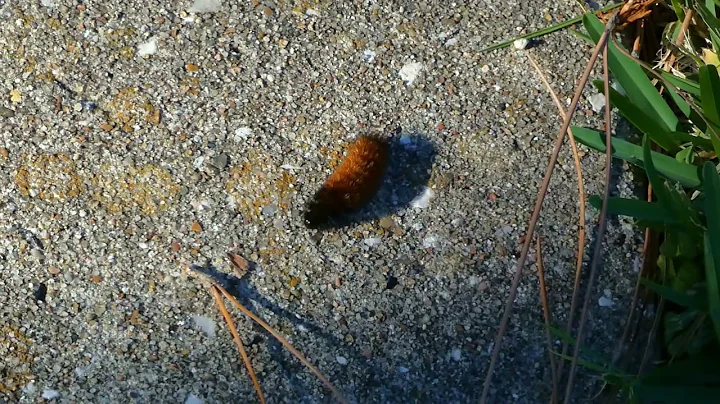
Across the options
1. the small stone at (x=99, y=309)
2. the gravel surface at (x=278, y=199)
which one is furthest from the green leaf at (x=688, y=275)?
the small stone at (x=99, y=309)

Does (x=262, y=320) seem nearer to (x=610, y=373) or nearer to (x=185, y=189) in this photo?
(x=185, y=189)

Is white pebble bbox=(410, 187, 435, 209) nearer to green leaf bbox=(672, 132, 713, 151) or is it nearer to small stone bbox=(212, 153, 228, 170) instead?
small stone bbox=(212, 153, 228, 170)

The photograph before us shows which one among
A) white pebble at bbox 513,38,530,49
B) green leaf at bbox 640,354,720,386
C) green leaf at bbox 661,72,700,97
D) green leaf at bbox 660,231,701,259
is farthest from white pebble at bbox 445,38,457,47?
green leaf at bbox 640,354,720,386

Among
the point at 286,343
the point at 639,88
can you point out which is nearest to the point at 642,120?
the point at 639,88

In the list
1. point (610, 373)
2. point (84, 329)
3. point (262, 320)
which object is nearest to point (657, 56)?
point (610, 373)

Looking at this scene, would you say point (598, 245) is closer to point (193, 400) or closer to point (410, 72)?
point (410, 72)

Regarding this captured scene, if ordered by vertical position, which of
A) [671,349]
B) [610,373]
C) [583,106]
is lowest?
[671,349]
